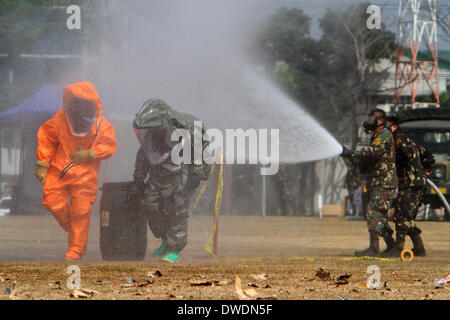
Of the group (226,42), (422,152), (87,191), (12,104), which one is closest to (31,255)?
(87,191)

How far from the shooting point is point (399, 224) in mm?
10477

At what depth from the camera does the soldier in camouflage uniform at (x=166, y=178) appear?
9.09 meters

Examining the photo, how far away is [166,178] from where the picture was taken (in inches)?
359

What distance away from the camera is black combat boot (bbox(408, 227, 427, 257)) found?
1051 centimetres

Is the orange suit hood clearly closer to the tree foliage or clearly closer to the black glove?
the black glove

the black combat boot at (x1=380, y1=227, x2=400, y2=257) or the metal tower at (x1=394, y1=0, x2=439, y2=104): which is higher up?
the metal tower at (x1=394, y1=0, x2=439, y2=104)

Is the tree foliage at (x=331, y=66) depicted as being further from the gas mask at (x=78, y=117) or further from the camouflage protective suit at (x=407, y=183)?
the gas mask at (x=78, y=117)

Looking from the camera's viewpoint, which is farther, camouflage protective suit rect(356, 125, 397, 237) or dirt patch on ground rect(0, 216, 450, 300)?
camouflage protective suit rect(356, 125, 397, 237)

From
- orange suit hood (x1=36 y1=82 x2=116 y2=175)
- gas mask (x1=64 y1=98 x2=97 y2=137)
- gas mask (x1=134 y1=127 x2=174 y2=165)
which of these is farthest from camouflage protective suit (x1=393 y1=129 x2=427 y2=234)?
gas mask (x1=64 y1=98 x2=97 y2=137)

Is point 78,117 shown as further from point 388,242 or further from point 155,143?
point 388,242

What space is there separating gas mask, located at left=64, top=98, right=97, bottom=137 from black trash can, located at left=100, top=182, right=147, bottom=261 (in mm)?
695

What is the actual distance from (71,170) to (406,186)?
4.25m

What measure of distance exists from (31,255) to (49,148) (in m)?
1.54
